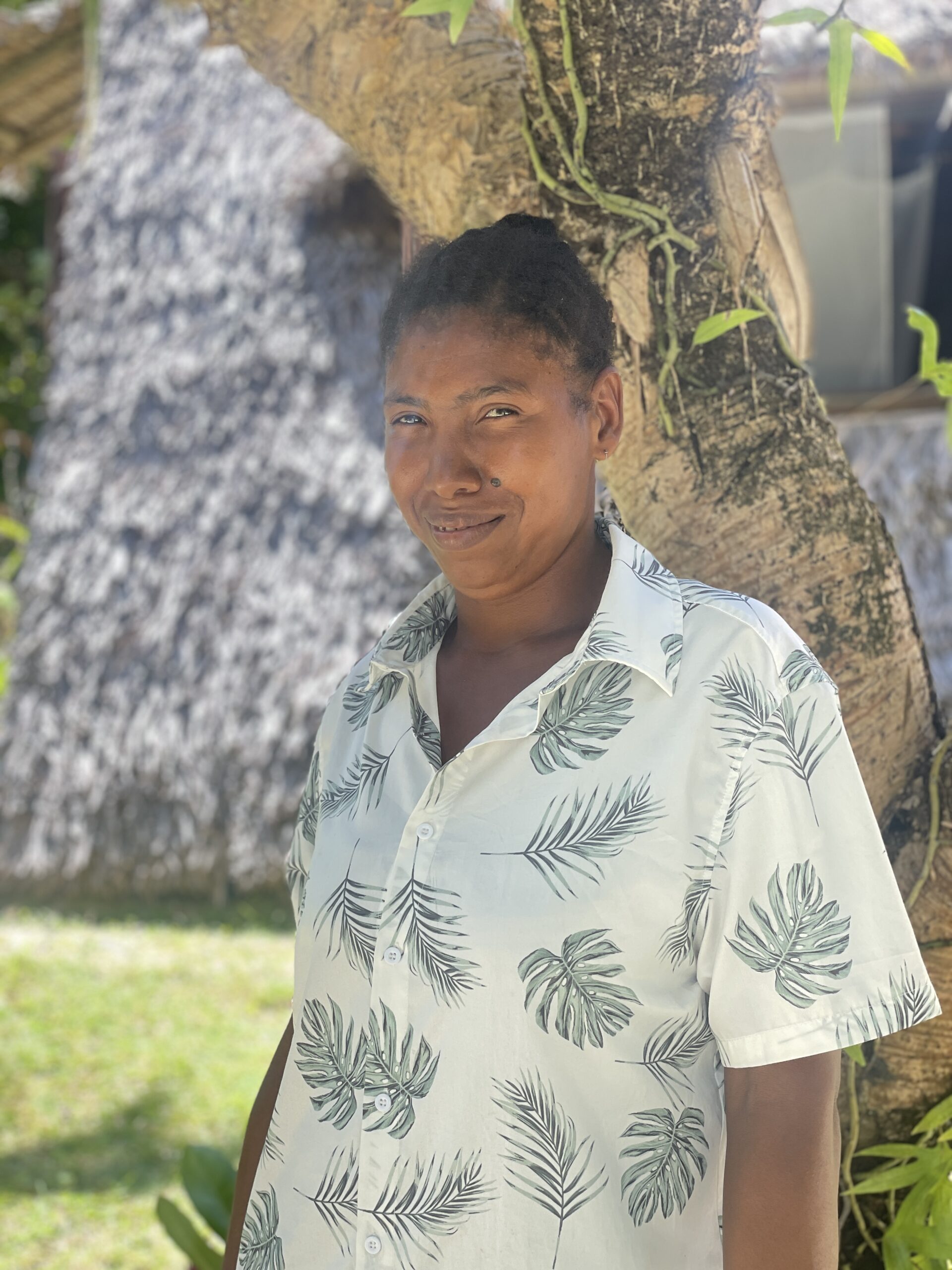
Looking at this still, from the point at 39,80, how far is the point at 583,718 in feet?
20.2

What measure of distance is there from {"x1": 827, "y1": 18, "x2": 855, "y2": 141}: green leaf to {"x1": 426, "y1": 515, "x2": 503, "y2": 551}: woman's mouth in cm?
54

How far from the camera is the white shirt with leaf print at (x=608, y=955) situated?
1.11 meters

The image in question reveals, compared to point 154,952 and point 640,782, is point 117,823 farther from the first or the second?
point 640,782

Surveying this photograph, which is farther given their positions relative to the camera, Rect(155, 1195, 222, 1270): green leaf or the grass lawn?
the grass lawn

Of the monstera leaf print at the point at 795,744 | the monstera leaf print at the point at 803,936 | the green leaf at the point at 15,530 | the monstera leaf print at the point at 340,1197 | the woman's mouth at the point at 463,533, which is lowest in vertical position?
the monstera leaf print at the point at 340,1197

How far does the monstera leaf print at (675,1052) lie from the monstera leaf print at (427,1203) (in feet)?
0.59

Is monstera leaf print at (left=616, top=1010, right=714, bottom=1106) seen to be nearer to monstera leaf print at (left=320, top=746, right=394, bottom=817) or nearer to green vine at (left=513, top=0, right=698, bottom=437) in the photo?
monstera leaf print at (left=320, top=746, right=394, bottom=817)

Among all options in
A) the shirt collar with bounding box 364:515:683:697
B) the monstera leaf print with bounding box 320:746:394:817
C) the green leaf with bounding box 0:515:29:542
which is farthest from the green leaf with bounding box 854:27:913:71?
the green leaf with bounding box 0:515:29:542

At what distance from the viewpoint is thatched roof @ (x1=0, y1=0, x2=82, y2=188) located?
592cm

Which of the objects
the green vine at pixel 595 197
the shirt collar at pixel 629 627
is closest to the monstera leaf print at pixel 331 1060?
the shirt collar at pixel 629 627

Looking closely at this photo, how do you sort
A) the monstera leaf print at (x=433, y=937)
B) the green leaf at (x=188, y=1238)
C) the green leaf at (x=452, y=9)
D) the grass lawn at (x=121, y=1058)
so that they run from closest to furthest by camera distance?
the monstera leaf print at (x=433, y=937), the green leaf at (x=452, y=9), the green leaf at (x=188, y=1238), the grass lawn at (x=121, y=1058)

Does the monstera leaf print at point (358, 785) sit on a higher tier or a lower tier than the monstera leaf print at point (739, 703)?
lower

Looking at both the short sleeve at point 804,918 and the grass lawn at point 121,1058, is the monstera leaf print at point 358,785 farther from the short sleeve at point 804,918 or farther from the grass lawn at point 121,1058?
the grass lawn at point 121,1058

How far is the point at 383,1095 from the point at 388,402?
705mm
